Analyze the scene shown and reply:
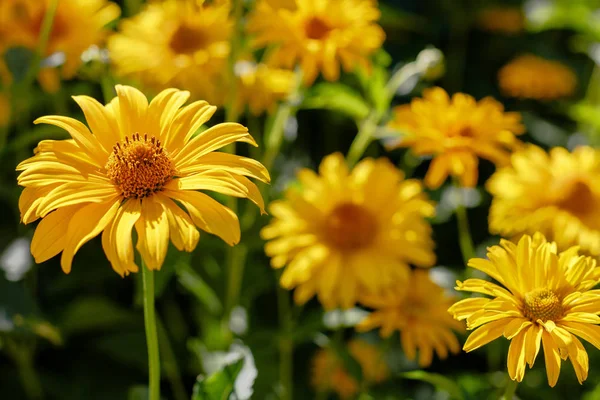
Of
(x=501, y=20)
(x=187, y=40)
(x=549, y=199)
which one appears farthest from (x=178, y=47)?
(x=501, y=20)

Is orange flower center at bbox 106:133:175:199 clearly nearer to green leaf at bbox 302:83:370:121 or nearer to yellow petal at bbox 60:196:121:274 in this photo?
yellow petal at bbox 60:196:121:274

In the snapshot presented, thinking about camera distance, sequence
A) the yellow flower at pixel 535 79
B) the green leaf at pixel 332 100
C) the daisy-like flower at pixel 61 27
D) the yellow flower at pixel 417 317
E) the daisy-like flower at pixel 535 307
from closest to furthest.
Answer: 1. the daisy-like flower at pixel 535 307
2. the yellow flower at pixel 417 317
3. the green leaf at pixel 332 100
4. the daisy-like flower at pixel 61 27
5. the yellow flower at pixel 535 79

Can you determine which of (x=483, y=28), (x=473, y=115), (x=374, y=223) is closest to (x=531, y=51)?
(x=483, y=28)

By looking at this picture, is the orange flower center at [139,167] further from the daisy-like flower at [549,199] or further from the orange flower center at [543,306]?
the daisy-like flower at [549,199]

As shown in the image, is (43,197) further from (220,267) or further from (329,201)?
(220,267)

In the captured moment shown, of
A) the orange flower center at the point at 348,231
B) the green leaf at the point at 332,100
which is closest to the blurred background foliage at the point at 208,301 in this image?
the green leaf at the point at 332,100

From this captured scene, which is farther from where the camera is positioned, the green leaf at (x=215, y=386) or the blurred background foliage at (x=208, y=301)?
the blurred background foliage at (x=208, y=301)

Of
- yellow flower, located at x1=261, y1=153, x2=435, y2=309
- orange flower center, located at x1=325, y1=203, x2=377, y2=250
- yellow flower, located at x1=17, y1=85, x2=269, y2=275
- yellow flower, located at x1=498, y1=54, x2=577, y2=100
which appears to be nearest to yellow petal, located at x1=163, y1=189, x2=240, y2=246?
yellow flower, located at x1=17, y1=85, x2=269, y2=275
